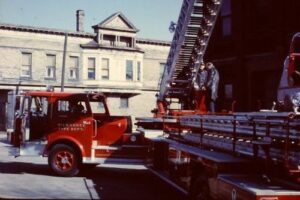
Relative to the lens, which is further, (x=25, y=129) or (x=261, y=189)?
(x=25, y=129)

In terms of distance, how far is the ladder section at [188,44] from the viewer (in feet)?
39.6

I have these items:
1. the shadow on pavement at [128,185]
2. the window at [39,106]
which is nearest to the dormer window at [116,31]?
the shadow on pavement at [128,185]

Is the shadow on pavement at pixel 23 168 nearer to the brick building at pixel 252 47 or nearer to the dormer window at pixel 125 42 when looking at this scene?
the brick building at pixel 252 47

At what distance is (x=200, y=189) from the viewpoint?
6.50 m

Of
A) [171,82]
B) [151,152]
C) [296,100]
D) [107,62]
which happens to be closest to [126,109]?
[107,62]

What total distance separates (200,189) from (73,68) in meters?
34.1

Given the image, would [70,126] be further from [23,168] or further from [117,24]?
[117,24]

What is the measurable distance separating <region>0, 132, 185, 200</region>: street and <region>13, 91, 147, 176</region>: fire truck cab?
22.1 inches

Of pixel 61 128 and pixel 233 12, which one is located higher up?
pixel 233 12

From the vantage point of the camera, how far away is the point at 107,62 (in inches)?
1601

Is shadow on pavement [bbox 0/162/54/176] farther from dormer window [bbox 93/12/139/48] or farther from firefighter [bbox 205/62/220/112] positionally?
dormer window [bbox 93/12/139/48]

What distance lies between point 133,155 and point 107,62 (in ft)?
97.4

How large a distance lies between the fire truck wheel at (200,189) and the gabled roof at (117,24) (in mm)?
34948

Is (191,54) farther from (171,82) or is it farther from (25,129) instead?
(25,129)
